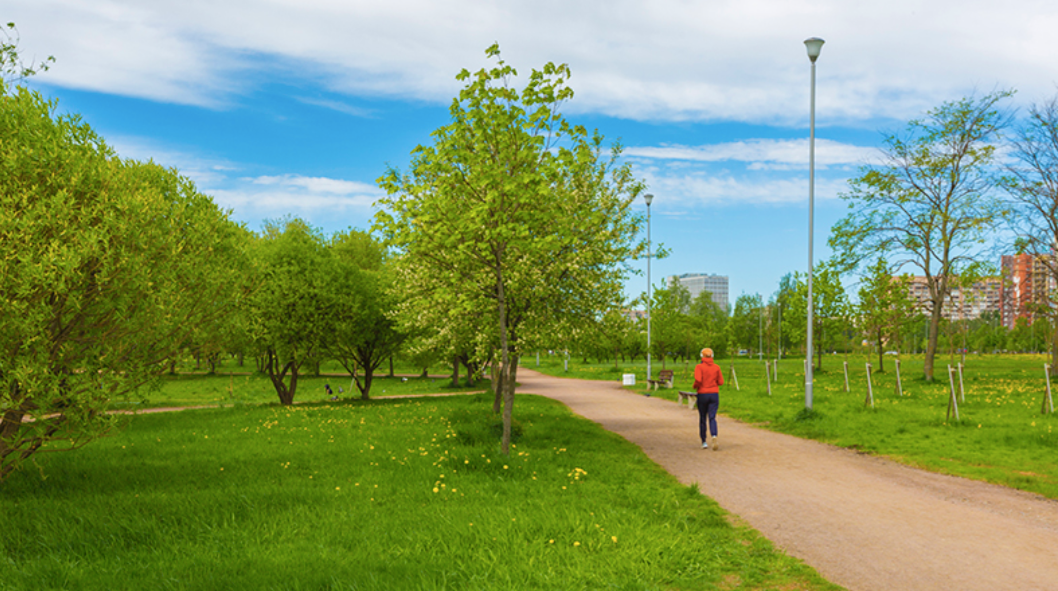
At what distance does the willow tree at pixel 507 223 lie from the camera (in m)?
9.66

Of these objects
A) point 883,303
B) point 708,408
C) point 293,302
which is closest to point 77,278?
point 708,408

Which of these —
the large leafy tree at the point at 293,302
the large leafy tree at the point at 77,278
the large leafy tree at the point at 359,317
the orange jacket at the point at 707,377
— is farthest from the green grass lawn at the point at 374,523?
the large leafy tree at the point at 359,317

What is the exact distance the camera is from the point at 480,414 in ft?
55.0

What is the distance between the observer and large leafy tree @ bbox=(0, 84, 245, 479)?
6.32m

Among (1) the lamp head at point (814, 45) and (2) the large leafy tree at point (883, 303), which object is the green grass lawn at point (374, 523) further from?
(2) the large leafy tree at point (883, 303)

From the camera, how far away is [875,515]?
24.8 ft

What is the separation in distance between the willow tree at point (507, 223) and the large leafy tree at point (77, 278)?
320 cm

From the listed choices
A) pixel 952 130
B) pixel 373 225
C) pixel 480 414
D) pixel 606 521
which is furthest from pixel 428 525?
pixel 952 130

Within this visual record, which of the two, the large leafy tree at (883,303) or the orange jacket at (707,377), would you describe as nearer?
the orange jacket at (707,377)

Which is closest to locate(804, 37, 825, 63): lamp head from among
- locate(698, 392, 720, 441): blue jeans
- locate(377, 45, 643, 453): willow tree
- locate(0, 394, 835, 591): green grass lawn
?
locate(377, 45, 643, 453): willow tree

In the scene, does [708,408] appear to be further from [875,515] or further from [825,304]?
[825,304]

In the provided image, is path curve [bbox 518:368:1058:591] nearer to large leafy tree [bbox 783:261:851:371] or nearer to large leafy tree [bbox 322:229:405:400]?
large leafy tree [bbox 322:229:405:400]

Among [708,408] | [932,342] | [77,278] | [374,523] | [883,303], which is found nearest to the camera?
[77,278]

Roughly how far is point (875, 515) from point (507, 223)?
6426 mm
